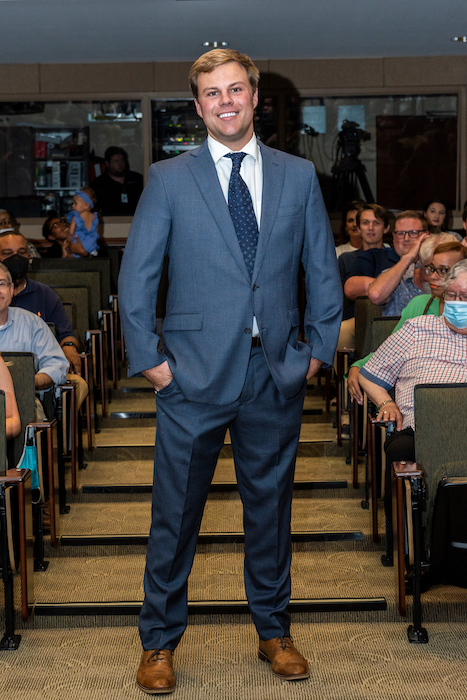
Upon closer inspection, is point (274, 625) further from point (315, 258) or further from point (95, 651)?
point (315, 258)

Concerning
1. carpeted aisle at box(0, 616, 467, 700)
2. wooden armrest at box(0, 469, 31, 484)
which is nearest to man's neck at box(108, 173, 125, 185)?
wooden armrest at box(0, 469, 31, 484)

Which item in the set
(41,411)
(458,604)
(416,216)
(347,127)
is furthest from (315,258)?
(347,127)

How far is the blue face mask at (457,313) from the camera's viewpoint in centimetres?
255

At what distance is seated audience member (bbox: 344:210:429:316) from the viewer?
3650 mm

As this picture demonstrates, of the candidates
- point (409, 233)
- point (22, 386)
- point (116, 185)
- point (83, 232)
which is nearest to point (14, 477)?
point (22, 386)

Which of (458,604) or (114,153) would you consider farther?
(114,153)

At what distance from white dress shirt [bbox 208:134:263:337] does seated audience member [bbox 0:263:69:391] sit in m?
1.42

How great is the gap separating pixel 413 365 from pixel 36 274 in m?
2.78

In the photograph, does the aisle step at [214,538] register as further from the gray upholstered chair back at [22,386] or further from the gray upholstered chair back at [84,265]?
the gray upholstered chair back at [84,265]

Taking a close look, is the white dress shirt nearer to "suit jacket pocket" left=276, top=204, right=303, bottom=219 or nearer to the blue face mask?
"suit jacket pocket" left=276, top=204, right=303, bottom=219

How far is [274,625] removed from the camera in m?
2.05

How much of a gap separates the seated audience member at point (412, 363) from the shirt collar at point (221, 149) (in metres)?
0.97

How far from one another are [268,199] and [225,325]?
1.07ft

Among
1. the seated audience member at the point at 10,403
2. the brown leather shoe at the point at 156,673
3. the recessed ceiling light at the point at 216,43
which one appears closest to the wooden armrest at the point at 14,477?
the seated audience member at the point at 10,403
